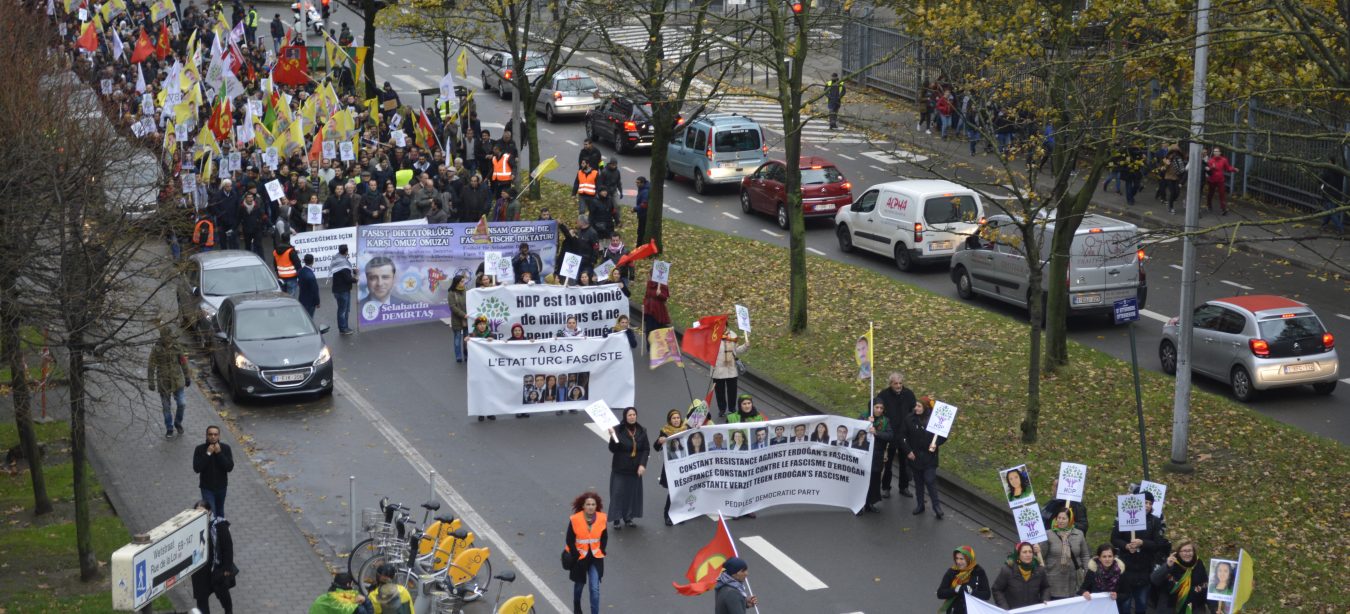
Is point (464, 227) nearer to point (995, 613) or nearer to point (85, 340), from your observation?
point (85, 340)

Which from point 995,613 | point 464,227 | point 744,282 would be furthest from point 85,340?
point 744,282

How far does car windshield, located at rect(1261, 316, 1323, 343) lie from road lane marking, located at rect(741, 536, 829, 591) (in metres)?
9.17

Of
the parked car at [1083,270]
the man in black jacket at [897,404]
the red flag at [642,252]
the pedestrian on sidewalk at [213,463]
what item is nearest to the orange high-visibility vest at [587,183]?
the red flag at [642,252]

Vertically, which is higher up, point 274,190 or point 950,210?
point 274,190

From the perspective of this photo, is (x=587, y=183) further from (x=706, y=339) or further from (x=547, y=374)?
(x=706, y=339)

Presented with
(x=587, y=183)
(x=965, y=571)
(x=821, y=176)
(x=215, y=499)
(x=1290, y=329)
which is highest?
(x=821, y=176)

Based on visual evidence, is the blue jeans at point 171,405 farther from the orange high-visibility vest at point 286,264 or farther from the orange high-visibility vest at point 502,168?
the orange high-visibility vest at point 502,168

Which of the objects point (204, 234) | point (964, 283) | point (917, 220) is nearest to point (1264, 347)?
point (964, 283)

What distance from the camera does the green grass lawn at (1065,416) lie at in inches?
666

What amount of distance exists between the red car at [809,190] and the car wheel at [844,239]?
1.52 meters

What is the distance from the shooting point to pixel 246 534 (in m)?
17.1

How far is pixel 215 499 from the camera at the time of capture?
17.2 metres

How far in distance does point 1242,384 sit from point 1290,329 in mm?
1037

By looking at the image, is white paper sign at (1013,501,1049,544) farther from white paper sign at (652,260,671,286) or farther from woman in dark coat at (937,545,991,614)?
white paper sign at (652,260,671,286)
